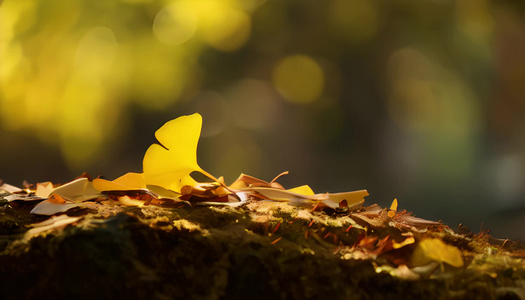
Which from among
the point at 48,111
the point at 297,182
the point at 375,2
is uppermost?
the point at 375,2

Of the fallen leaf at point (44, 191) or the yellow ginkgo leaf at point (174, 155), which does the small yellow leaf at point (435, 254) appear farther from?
the fallen leaf at point (44, 191)

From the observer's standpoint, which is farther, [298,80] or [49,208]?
[298,80]


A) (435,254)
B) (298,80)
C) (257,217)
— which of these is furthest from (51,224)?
(298,80)

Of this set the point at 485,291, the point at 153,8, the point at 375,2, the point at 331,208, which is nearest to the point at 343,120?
the point at 375,2

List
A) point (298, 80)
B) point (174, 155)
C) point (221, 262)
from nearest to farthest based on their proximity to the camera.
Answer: point (221, 262) < point (174, 155) < point (298, 80)

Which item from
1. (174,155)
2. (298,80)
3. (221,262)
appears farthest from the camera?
(298,80)

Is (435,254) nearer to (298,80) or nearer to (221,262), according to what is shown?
(221,262)

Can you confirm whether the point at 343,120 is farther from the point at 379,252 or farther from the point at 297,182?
the point at 379,252
